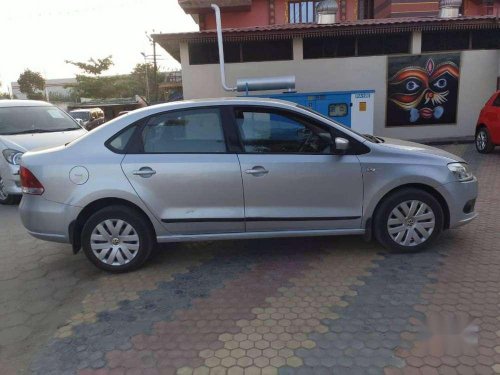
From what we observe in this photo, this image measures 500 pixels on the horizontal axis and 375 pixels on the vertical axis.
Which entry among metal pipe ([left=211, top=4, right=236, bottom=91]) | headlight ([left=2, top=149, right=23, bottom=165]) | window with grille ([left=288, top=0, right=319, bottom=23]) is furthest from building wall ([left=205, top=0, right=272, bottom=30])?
headlight ([left=2, top=149, right=23, bottom=165])

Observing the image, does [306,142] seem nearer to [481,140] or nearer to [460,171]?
[460,171]

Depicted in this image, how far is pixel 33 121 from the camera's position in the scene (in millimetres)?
7699

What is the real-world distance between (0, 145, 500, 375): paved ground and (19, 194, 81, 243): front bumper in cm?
47

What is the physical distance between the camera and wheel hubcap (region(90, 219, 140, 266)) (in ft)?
13.0

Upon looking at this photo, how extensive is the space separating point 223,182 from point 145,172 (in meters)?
0.71

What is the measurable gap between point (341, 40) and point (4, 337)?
445 inches

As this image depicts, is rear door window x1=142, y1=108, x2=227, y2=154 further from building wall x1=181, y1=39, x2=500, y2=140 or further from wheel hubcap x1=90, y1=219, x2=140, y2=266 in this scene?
building wall x1=181, y1=39, x2=500, y2=140

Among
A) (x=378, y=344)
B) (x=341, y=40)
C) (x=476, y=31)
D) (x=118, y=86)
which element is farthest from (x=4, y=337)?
(x=118, y=86)

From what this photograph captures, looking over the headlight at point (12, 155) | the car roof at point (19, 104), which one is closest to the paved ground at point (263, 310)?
the headlight at point (12, 155)

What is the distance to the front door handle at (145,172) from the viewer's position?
3.87m

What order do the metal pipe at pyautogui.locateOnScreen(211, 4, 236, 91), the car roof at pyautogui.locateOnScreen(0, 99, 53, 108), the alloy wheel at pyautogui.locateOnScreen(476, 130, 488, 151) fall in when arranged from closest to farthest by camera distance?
1. the car roof at pyautogui.locateOnScreen(0, 99, 53, 108)
2. the alloy wheel at pyautogui.locateOnScreen(476, 130, 488, 151)
3. the metal pipe at pyautogui.locateOnScreen(211, 4, 236, 91)

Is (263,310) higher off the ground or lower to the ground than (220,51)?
lower

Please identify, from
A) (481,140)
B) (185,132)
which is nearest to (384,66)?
(481,140)

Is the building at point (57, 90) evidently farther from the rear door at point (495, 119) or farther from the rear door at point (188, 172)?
the rear door at point (188, 172)
